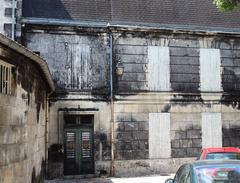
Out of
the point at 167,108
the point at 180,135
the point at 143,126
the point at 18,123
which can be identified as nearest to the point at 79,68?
→ the point at 143,126

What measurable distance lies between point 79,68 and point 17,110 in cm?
949

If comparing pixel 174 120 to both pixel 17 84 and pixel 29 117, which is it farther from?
pixel 17 84

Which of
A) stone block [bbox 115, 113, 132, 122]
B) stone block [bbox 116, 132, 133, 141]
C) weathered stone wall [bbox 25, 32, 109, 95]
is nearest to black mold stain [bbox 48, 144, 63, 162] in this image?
weathered stone wall [bbox 25, 32, 109, 95]

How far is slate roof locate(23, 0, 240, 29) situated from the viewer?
19141 millimetres

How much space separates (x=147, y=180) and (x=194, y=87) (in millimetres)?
5315

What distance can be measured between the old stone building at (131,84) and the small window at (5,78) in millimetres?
9414

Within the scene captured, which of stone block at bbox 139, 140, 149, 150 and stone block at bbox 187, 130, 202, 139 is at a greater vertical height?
stone block at bbox 187, 130, 202, 139

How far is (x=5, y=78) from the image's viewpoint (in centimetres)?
846

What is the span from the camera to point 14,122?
29.4 ft

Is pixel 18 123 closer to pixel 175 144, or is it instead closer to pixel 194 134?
pixel 175 144

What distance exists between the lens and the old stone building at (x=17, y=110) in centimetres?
804

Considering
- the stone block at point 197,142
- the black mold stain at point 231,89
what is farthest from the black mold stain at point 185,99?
the stone block at point 197,142

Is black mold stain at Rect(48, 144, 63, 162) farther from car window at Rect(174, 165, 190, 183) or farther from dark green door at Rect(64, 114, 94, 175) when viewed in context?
car window at Rect(174, 165, 190, 183)

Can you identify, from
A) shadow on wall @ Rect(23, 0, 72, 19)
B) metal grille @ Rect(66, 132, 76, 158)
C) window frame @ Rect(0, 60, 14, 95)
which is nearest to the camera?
window frame @ Rect(0, 60, 14, 95)
